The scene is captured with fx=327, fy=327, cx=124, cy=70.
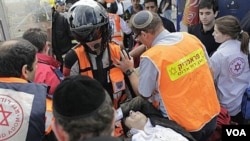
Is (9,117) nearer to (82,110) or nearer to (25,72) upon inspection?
(25,72)

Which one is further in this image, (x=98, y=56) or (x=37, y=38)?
(x=37, y=38)

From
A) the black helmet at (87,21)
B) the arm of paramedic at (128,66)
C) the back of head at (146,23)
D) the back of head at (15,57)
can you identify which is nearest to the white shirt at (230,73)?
the back of head at (146,23)

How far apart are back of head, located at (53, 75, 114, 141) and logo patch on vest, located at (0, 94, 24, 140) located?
544 millimetres

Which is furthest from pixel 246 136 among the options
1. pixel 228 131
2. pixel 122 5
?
pixel 122 5

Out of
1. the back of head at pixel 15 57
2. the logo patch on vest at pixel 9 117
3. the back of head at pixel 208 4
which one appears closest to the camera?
the logo patch on vest at pixel 9 117

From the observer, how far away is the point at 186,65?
6.97 feet

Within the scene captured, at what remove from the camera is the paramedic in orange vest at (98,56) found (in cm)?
210

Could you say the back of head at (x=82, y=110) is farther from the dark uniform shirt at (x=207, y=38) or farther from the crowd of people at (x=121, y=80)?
the dark uniform shirt at (x=207, y=38)

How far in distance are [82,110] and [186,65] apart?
117cm

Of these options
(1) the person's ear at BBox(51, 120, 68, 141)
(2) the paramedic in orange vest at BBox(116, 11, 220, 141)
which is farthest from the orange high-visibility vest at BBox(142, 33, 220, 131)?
(1) the person's ear at BBox(51, 120, 68, 141)

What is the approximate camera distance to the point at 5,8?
3703 mm

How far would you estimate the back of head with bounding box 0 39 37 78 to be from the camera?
178cm

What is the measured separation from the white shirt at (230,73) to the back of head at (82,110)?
1.89 metres

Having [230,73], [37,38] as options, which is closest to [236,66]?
[230,73]
